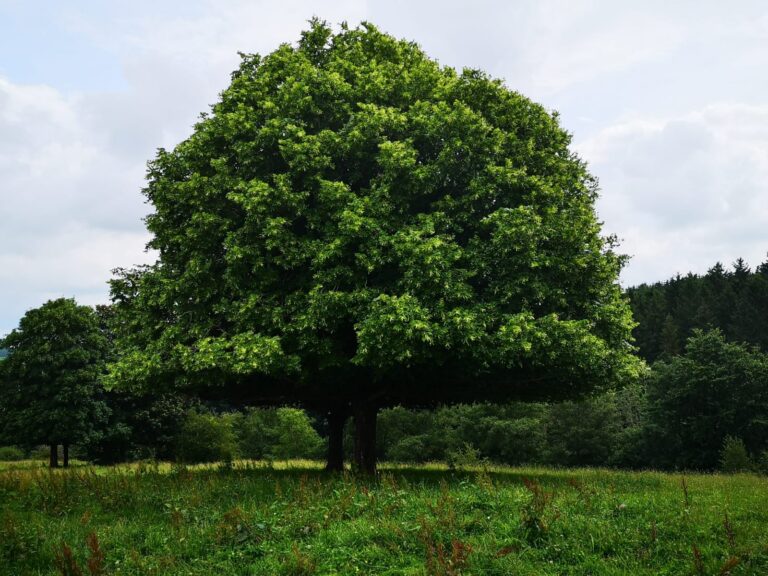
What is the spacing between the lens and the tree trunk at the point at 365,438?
20089mm

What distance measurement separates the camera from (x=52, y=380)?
43844 mm

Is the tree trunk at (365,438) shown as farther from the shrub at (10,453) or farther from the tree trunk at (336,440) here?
the shrub at (10,453)

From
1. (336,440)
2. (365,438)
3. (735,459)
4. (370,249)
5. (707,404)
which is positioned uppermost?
(370,249)

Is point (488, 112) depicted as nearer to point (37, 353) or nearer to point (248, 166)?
point (248, 166)

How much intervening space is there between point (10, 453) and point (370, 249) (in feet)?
205

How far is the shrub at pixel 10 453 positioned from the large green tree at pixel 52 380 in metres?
19.8

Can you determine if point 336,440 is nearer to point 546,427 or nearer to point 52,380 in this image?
point 52,380

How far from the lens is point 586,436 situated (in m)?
58.4

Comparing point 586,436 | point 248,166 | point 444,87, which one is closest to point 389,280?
point 248,166

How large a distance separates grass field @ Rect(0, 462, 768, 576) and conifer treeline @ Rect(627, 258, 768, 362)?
74.2 m

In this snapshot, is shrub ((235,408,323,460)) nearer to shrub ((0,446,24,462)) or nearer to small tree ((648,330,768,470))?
shrub ((0,446,24,462))

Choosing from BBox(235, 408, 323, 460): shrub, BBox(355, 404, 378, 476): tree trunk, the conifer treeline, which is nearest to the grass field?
BBox(355, 404, 378, 476): tree trunk

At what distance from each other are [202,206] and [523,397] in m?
14.5

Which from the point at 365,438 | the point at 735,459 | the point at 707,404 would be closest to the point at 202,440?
the point at 365,438
